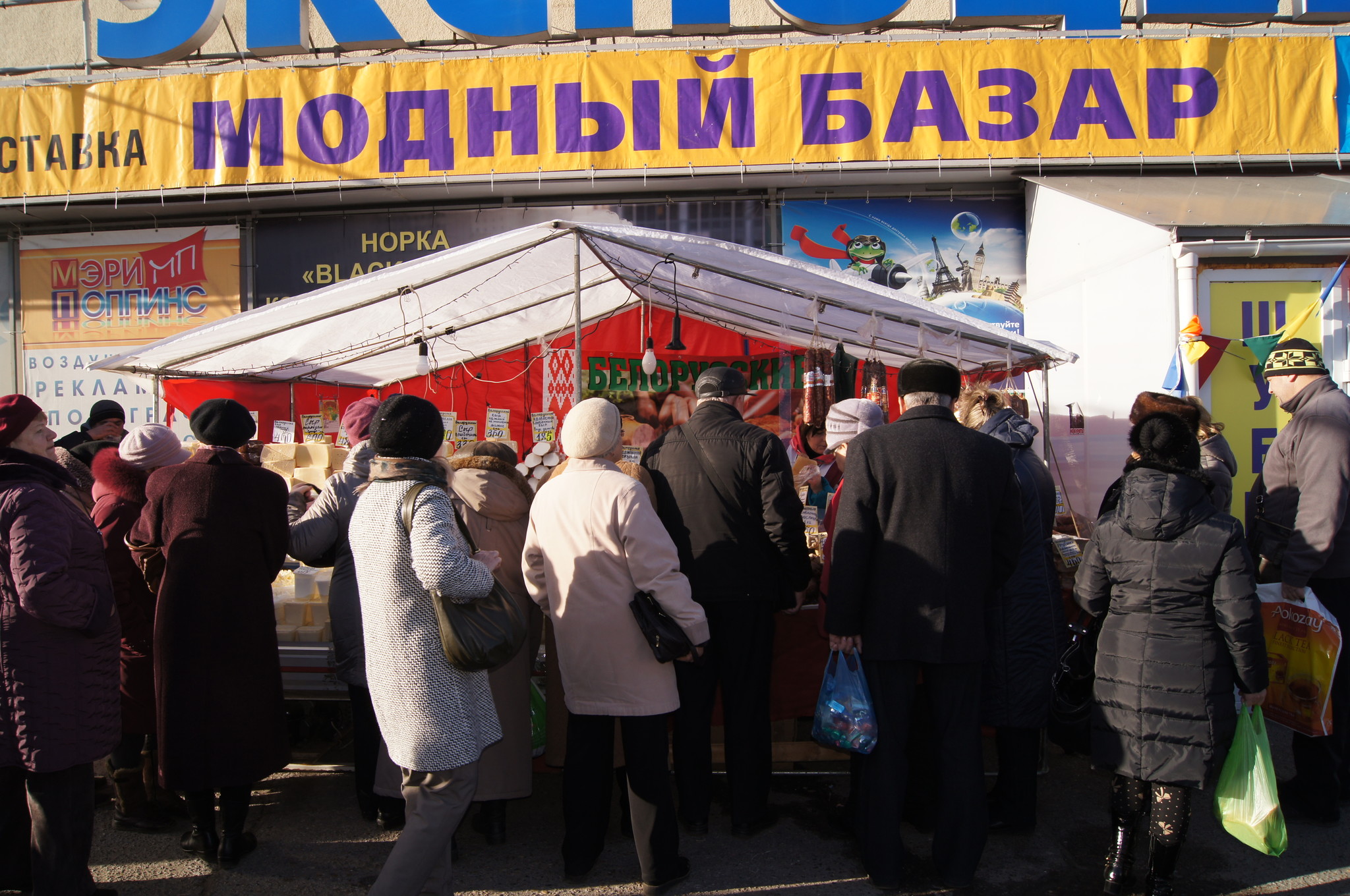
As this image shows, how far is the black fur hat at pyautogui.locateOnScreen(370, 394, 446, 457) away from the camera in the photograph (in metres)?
2.55

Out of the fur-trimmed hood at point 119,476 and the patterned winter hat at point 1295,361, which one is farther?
the patterned winter hat at point 1295,361

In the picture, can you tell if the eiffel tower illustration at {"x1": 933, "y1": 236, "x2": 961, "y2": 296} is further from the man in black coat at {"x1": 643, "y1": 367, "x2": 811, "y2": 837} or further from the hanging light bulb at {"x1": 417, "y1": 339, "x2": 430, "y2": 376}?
the man in black coat at {"x1": 643, "y1": 367, "x2": 811, "y2": 837}

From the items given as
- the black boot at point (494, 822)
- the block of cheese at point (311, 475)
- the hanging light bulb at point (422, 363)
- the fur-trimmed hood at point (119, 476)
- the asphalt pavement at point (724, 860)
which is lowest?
the asphalt pavement at point (724, 860)

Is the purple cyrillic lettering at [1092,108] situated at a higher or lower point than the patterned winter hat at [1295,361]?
higher

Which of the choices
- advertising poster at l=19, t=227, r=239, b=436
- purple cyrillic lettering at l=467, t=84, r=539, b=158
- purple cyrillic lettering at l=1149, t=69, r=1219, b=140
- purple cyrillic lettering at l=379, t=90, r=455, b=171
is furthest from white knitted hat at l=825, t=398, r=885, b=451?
advertising poster at l=19, t=227, r=239, b=436

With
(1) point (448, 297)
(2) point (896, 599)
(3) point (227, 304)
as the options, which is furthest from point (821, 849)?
(3) point (227, 304)

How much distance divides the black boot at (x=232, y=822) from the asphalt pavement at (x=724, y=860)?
53 mm

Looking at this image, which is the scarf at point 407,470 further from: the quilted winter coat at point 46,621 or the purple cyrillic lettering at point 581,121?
the purple cyrillic lettering at point 581,121

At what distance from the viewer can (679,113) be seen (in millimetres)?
8289

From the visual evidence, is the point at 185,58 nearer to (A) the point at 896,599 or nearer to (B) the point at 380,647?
(B) the point at 380,647

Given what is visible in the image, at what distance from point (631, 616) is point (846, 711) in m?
0.86

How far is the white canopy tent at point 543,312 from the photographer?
4383 millimetres

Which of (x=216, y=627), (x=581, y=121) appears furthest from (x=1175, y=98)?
(x=216, y=627)

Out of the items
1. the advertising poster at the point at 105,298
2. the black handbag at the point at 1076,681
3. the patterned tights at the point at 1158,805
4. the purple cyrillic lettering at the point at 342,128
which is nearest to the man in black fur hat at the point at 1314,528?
the black handbag at the point at 1076,681
